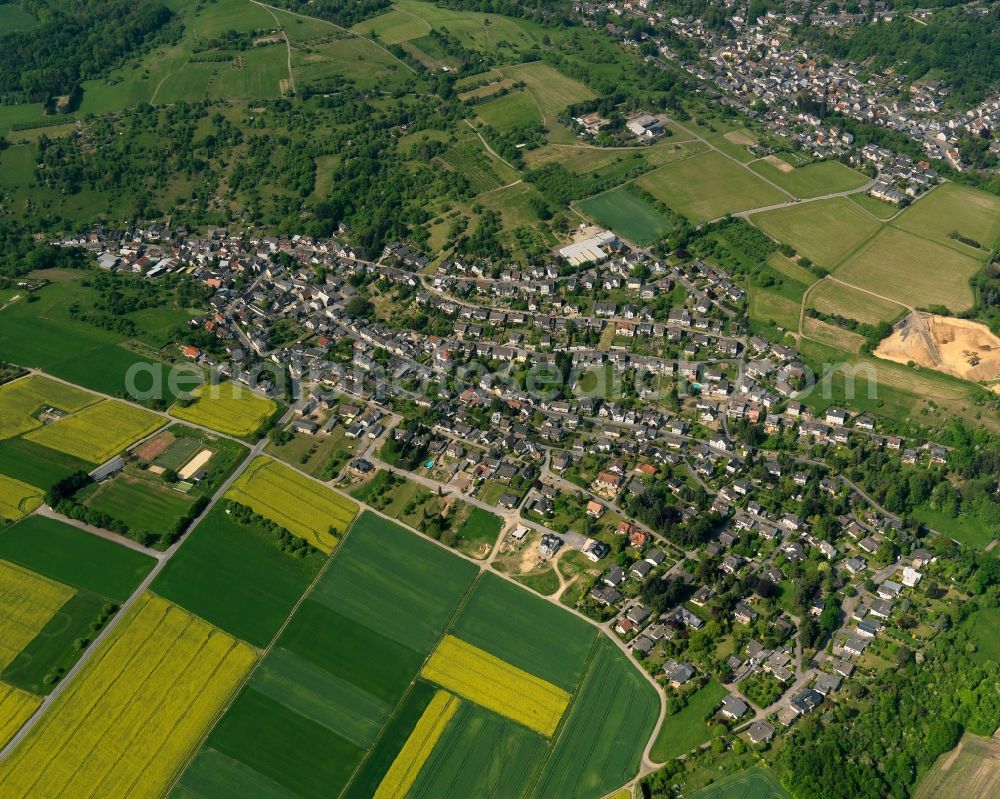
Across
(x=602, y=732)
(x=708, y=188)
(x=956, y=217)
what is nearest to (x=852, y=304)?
(x=956, y=217)

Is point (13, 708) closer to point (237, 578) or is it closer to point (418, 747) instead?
point (237, 578)

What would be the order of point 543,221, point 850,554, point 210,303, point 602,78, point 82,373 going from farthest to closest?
1. point 602,78
2. point 543,221
3. point 210,303
4. point 82,373
5. point 850,554

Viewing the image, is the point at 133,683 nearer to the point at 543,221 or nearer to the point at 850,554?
the point at 850,554

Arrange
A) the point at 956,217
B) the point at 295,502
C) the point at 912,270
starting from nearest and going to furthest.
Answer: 1. the point at 295,502
2. the point at 912,270
3. the point at 956,217

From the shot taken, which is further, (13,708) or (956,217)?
(956,217)

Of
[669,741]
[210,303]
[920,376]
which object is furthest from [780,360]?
[210,303]

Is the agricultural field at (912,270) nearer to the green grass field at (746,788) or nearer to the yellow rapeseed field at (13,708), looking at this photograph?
the green grass field at (746,788)

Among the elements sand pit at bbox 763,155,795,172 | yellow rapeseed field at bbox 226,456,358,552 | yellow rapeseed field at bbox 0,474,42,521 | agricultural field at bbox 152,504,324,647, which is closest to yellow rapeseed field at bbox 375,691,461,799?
agricultural field at bbox 152,504,324,647
